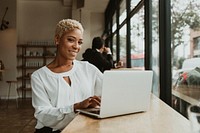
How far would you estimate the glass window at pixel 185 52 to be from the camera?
90.3 inches

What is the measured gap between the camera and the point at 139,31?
471 centimetres

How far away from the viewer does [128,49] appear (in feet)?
17.9

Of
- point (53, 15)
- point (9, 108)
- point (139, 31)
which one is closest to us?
point (139, 31)

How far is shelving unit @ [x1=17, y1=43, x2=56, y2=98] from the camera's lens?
970 cm

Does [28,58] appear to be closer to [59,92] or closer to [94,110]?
[59,92]

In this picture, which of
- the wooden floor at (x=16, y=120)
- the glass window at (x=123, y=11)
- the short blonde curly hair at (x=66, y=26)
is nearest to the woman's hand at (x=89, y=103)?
the short blonde curly hair at (x=66, y=26)

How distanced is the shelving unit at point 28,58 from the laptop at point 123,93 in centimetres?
858

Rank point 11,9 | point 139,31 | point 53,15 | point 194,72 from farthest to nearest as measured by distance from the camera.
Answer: point 53,15 < point 11,9 < point 139,31 < point 194,72

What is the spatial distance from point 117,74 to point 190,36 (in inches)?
58.3

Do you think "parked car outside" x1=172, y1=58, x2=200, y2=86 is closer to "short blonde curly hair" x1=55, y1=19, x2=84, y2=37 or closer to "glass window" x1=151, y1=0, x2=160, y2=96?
"glass window" x1=151, y1=0, x2=160, y2=96

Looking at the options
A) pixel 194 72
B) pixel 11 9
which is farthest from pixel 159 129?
pixel 11 9

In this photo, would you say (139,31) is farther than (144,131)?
Yes

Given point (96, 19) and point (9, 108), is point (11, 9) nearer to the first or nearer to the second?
point (96, 19)

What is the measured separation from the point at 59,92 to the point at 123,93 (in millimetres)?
478
